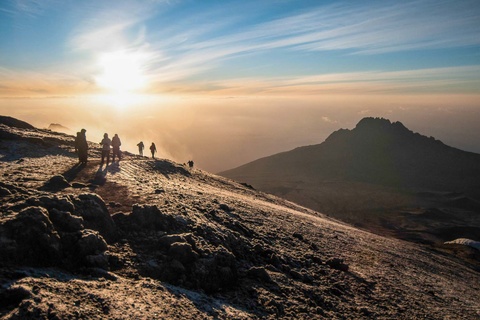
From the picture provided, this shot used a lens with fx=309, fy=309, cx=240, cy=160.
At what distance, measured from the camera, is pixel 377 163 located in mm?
171000

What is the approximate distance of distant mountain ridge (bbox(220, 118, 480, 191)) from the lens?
15438cm

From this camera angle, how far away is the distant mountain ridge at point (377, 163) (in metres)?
154

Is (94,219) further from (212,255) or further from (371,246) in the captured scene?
(371,246)

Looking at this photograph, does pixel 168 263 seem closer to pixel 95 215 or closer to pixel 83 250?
pixel 83 250

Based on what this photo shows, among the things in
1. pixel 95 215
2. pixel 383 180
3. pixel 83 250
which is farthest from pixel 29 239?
pixel 383 180

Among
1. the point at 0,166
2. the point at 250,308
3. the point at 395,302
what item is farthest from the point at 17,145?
the point at 395,302

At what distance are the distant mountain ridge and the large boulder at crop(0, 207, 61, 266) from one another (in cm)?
12674

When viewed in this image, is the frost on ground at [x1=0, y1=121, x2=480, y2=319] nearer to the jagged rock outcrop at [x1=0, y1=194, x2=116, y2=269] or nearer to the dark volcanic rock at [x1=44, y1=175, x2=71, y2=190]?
the jagged rock outcrop at [x1=0, y1=194, x2=116, y2=269]

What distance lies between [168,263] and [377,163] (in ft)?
581

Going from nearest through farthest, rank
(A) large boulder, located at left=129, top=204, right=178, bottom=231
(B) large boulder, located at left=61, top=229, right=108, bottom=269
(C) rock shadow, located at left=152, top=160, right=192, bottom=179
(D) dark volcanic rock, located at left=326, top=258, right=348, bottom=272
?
(B) large boulder, located at left=61, top=229, right=108, bottom=269, (A) large boulder, located at left=129, top=204, right=178, bottom=231, (D) dark volcanic rock, located at left=326, top=258, right=348, bottom=272, (C) rock shadow, located at left=152, top=160, right=192, bottom=179

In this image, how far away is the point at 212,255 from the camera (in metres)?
14.1

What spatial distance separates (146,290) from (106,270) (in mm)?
1706

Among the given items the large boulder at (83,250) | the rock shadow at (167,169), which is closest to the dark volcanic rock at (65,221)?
the large boulder at (83,250)

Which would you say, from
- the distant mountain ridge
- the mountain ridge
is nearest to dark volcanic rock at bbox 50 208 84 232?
the mountain ridge
